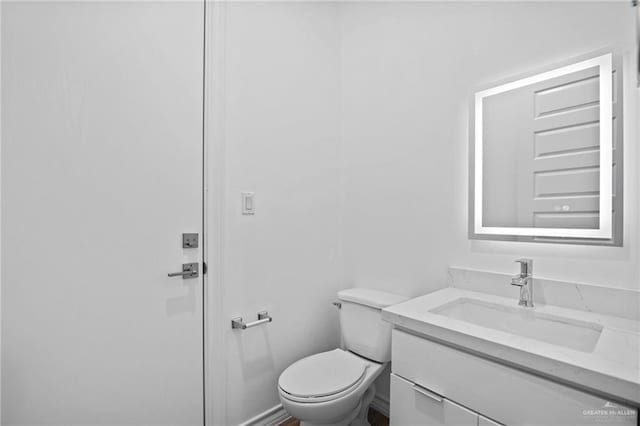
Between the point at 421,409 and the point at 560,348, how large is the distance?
470 millimetres

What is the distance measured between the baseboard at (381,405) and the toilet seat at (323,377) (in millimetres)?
390

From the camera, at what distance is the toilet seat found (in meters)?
1.24

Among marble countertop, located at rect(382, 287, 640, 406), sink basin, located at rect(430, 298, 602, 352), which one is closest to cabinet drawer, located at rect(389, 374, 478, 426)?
marble countertop, located at rect(382, 287, 640, 406)

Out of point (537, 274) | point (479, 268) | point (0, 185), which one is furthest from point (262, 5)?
point (537, 274)

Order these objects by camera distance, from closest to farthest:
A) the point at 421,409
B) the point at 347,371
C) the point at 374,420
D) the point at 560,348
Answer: the point at 560,348, the point at 421,409, the point at 347,371, the point at 374,420

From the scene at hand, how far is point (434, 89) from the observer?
151 centimetres

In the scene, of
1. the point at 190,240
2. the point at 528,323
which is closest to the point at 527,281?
the point at 528,323

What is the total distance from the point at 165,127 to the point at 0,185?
0.56 metres

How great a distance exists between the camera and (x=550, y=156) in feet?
3.82

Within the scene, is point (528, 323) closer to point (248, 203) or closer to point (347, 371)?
point (347, 371)

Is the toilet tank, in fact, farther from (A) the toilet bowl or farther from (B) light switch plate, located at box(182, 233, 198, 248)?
(B) light switch plate, located at box(182, 233, 198, 248)

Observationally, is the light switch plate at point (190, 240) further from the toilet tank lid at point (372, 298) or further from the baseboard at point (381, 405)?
the baseboard at point (381, 405)

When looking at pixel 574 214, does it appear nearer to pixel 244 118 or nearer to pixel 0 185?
pixel 244 118

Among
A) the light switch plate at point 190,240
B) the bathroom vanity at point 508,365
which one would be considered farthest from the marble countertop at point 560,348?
the light switch plate at point 190,240
